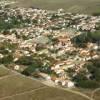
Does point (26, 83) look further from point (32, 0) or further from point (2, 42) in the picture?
point (32, 0)

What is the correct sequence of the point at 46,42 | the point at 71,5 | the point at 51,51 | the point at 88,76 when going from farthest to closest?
1. the point at 71,5
2. the point at 46,42
3. the point at 51,51
4. the point at 88,76

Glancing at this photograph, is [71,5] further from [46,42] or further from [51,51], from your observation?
[51,51]

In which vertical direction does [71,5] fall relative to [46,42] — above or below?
above

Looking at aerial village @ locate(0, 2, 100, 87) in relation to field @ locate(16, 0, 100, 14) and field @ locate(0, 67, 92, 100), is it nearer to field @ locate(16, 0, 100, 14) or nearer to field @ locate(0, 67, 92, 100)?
field @ locate(0, 67, 92, 100)

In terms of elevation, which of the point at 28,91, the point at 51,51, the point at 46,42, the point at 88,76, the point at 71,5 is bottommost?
the point at 28,91

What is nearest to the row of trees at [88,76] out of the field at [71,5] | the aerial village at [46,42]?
the aerial village at [46,42]

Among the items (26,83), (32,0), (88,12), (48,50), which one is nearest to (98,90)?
(26,83)

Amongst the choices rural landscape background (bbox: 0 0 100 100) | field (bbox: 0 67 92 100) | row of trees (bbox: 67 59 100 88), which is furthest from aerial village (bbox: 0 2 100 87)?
field (bbox: 0 67 92 100)

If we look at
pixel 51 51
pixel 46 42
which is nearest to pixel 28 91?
pixel 51 51
